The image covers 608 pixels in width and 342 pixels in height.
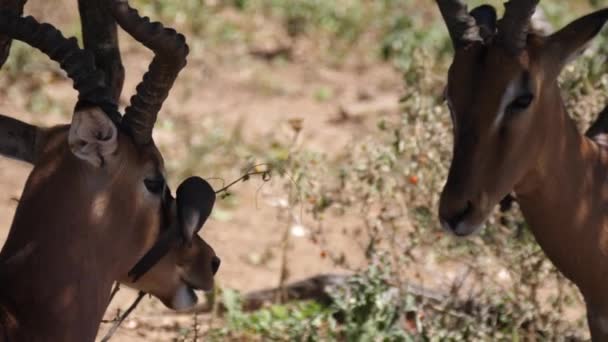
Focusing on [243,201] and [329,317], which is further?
[243,201]

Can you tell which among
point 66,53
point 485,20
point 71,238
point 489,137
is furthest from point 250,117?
point 71,238

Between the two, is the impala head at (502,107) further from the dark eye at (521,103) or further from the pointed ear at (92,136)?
the pointed ear at (92,136)

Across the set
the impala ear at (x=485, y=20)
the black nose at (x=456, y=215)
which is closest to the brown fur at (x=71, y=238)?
the black nose at (x=456, y=215)

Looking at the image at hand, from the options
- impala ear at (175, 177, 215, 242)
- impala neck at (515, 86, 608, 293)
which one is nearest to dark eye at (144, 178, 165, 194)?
impala ear at (175, 177, 215, 242)

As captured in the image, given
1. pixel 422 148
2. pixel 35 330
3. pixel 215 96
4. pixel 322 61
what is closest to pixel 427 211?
pixel 422 148

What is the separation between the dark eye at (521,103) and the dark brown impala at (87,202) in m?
1.19

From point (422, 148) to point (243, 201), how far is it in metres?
2.49

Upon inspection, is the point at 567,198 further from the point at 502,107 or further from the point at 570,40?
the point at 570,40

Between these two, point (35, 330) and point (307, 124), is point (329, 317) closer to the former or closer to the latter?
point (35, 330)

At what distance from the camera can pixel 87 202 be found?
3.96 metres

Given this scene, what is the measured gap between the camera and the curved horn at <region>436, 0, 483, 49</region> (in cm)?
483

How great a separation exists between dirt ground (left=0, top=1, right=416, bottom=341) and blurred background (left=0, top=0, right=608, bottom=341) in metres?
0.02

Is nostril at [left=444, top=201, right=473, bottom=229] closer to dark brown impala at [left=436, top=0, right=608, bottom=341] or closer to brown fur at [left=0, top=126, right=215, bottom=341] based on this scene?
dark brown impala at [left=436, top=0, right=608, bottom=341]

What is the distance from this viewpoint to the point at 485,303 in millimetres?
6215
